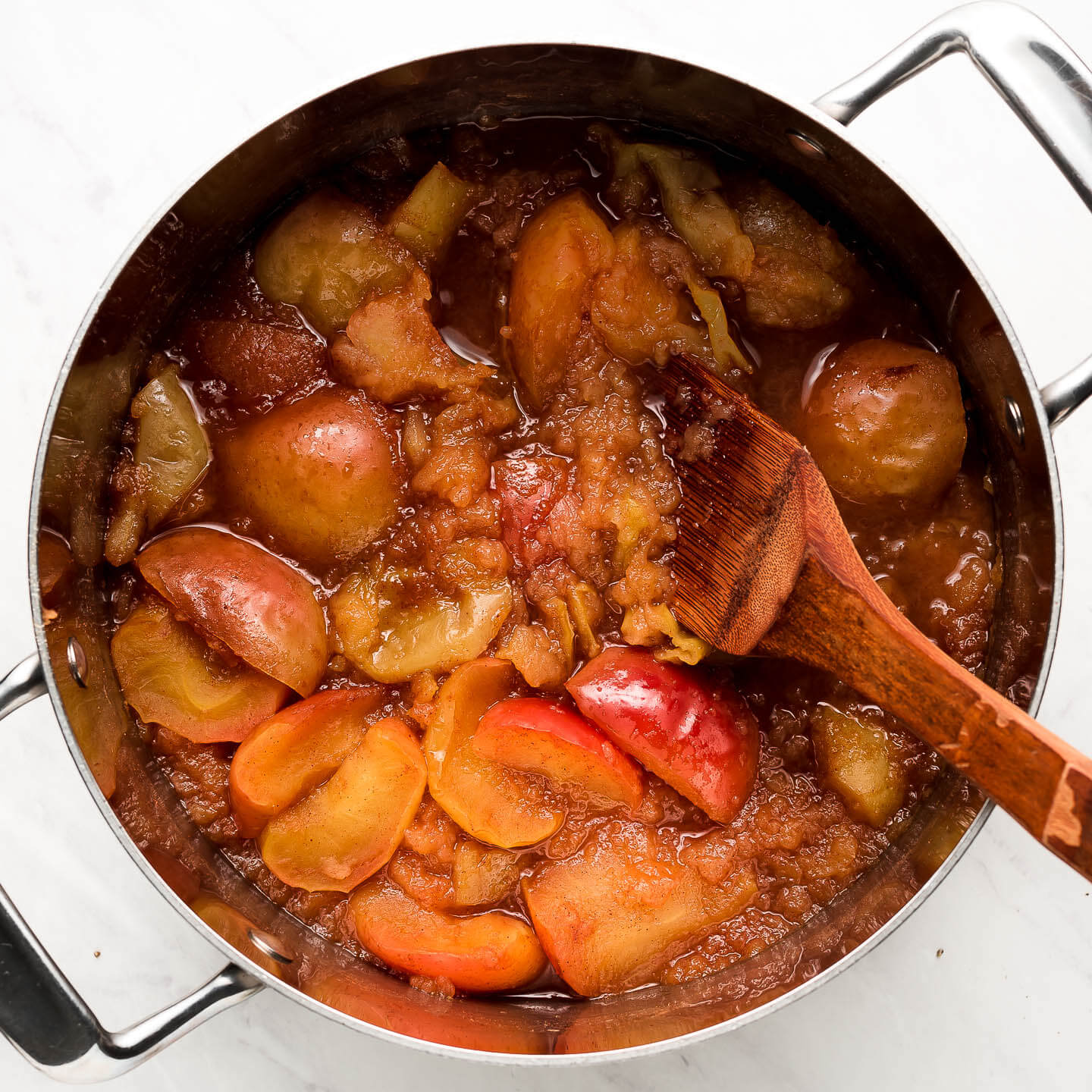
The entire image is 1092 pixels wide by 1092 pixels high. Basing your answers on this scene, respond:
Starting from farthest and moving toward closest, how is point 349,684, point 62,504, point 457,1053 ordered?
point 349,684, point 62,504, point 457,1053

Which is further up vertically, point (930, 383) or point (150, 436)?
point (930, 383)

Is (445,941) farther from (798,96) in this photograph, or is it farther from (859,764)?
(798,96)

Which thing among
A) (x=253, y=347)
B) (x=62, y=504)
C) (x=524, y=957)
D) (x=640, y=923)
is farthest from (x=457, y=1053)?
(x=253, y=347)

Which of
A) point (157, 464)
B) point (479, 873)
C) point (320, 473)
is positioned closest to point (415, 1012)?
point (479, 873)

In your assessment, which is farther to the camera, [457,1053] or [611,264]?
[611,264]

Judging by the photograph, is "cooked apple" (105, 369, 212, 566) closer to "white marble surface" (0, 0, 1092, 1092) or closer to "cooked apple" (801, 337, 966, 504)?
"white marble surface" (0, 0, 1092, 1092)

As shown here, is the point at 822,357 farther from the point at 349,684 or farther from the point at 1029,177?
the point at 349,684

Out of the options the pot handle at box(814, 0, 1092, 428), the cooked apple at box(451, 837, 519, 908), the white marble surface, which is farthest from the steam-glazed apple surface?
the pot handle at box(814, 0, 1092, 428)
